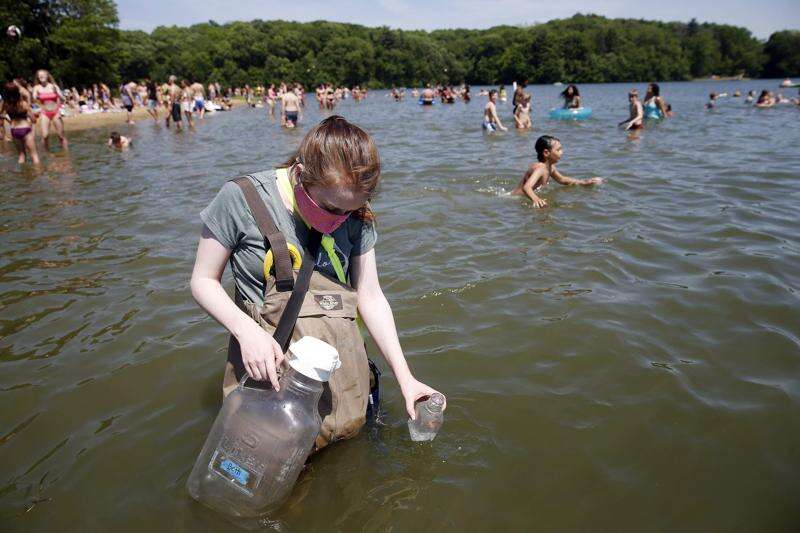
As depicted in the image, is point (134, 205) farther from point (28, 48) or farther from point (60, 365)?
point (28, 48)

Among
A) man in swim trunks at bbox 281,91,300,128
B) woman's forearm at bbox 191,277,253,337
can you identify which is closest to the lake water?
woman's forearm at bbox 191,277,253,337

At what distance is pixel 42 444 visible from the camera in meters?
2.98

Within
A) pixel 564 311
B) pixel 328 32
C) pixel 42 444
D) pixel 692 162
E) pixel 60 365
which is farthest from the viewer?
pixel 328 32

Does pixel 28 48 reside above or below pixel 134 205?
above

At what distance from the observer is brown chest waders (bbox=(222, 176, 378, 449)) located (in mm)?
2102

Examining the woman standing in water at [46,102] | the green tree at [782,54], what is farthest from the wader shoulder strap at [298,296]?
the green tree at [782,54]

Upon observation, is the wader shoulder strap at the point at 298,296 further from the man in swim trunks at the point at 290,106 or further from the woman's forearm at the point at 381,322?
the man in swim trunks at the point at 290,106

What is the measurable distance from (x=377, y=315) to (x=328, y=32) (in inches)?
5403

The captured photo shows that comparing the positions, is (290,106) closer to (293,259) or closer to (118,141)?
(118,141)

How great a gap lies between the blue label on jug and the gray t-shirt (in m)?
0.71

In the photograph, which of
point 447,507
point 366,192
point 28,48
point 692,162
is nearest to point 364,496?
point 447,507

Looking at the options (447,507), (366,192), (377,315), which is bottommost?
(447,507)

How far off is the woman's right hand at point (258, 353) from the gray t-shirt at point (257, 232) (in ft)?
1.05

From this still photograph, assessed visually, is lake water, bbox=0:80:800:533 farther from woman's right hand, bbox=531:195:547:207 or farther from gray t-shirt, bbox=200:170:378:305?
gray t-shirt, bbox=200:170:378:305
